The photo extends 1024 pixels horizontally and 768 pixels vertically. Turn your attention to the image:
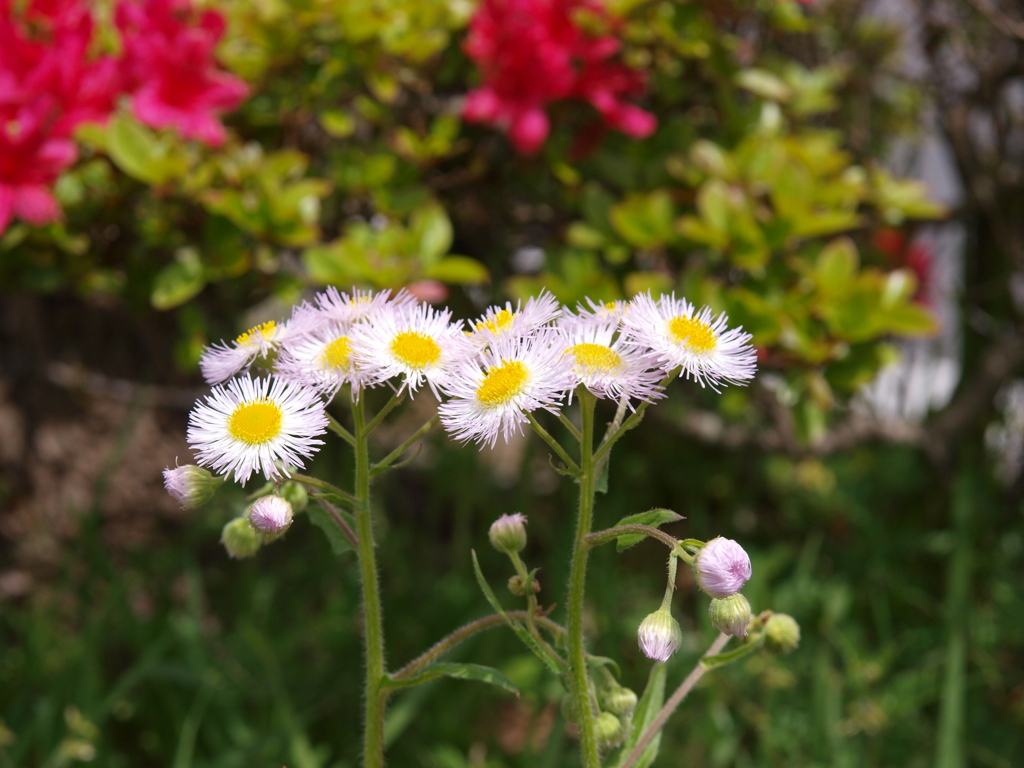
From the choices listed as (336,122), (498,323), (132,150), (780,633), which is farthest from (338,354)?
(336,122)

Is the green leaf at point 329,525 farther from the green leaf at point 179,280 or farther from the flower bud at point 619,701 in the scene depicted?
the green leaf at point 179,280

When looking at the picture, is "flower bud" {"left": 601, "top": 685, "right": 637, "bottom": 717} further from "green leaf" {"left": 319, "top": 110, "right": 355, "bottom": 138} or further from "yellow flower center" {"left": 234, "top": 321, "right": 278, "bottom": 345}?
"green leaf" {"left": 319, "top": 110, "right": 355, "bottom": 138}

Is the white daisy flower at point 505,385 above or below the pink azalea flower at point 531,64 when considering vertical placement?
above

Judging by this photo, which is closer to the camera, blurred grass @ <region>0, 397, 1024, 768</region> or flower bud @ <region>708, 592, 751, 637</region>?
flower bud @ <region>708, 592, 751, 637</region>

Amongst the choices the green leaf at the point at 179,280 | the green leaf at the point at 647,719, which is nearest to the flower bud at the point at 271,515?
the green leaf at the point at 647,719

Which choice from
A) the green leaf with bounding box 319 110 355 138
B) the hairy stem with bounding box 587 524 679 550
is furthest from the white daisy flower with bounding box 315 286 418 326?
the green leaf with bounding box 319 110 355 138

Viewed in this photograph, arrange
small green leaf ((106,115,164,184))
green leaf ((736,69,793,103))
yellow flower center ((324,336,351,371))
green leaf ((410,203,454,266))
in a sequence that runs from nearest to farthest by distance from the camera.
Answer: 1. yellow flower center ((324,336,351,371))
2. small green leaf ((106,115,164,184))
3. green leaf ((410,203,454,266))
4. green leaf ((736,69,793,103))

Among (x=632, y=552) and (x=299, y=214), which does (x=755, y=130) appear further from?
(x=632, y=552)

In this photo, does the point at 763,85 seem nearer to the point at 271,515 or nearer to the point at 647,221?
the point at 647,221
